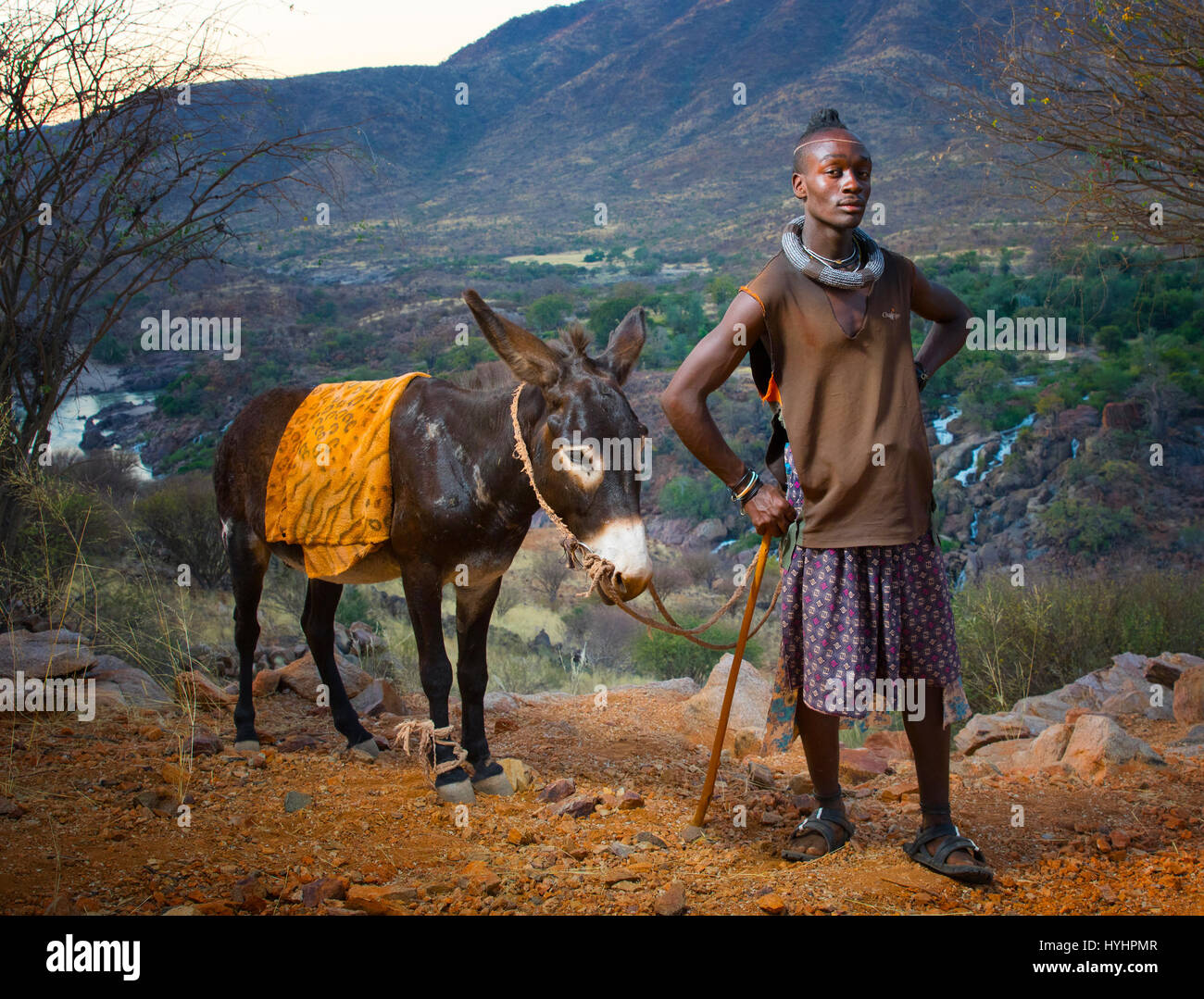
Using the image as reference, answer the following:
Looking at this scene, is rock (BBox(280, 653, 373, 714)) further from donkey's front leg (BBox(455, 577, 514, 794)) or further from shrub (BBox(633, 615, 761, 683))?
shrub (BBox(633, 615, 761, 683))

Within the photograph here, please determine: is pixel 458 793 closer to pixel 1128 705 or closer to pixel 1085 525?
pixel 1128 705

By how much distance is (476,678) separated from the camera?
4.36 meters

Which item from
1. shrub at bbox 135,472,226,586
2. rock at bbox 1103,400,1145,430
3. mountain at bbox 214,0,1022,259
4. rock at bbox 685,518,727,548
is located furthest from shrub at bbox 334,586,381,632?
mountain at bbox 214,0,1022,259

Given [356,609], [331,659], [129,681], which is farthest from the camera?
[356,609]

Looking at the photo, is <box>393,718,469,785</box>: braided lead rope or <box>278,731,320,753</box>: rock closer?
<box>393,718,469,785</box>: braided lead rope

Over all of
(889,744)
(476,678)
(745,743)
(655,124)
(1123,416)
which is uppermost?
(655,124)

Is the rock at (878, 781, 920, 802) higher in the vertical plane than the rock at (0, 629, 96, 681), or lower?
lower

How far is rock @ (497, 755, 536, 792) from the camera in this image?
4340 mm

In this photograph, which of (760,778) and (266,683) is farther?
(266,683)

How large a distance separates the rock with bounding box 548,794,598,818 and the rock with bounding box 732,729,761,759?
1.60 meters

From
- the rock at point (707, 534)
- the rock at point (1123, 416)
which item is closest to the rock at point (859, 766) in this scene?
the rock at point (707, 534)

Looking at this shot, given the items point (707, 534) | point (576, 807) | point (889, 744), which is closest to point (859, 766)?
point (889, 744)

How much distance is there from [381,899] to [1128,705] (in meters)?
5.23

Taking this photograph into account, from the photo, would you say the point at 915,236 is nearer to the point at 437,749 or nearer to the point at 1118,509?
the point at 1118,509
